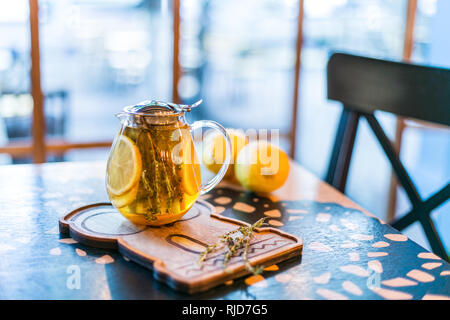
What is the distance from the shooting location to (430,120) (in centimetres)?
126

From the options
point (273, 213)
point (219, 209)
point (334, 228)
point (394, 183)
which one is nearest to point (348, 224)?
point (334, 228)

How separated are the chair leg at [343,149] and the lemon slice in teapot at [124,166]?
72 centimetres

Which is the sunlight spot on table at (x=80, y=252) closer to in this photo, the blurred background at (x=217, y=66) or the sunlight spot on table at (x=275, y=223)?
the sunlight spot on table at (x=275, y=223)

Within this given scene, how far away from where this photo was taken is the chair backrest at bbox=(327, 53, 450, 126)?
4.06 ft

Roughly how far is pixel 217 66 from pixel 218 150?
6.47 feet

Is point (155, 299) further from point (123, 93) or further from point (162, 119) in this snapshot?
point (123, 93)

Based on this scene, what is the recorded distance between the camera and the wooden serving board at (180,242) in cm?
71

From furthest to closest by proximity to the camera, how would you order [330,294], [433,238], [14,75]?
[14,75], [433,238], [330,294]

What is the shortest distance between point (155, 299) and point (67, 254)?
20cm

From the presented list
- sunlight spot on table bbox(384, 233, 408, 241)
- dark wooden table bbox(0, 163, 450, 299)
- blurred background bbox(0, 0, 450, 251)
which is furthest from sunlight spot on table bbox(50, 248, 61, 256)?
blurred background bbox(0, 0, 450, 251)

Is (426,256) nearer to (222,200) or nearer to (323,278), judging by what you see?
(323,278)

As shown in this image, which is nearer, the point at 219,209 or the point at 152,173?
the point at 152,173

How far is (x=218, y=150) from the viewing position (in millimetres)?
1160

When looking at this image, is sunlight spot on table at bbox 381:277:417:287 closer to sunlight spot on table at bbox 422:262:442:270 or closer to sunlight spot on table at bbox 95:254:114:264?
sunlight spot on table at bbox 422:262:442:270
